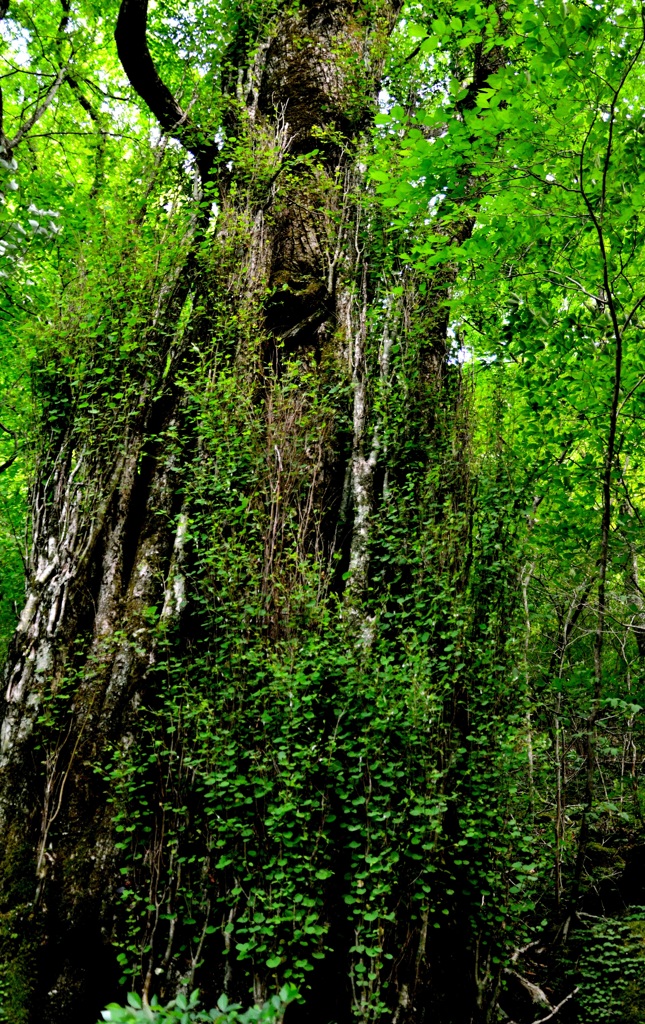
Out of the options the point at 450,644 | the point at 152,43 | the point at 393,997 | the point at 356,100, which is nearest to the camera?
the point at 393,997

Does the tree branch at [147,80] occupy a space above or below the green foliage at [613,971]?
above

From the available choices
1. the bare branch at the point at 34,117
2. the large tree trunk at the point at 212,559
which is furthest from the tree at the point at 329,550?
the bare branch at the point at 34,117

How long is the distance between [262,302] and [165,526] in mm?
2783

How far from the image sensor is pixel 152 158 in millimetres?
7801

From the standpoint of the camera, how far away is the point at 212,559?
5.34 meters

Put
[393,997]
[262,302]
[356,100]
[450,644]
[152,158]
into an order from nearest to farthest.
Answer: [393,997] → [450,644] → [262,302] → [152,158] → [356,100]

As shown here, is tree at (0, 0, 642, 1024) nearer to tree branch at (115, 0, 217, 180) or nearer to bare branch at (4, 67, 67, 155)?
tree branch at (115, 0, 217, 180)

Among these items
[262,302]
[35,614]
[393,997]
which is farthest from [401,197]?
[393,997]

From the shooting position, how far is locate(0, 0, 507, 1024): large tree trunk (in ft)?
15.2

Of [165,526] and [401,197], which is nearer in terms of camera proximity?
[401,197]

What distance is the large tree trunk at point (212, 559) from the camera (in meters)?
4.64

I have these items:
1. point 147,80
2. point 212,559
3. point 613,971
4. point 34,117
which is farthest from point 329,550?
point 34,117

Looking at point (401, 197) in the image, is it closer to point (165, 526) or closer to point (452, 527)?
point (452, 527)

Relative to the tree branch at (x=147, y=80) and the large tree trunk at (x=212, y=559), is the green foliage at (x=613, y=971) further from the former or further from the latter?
the tree branch at (x=147, y=80)
